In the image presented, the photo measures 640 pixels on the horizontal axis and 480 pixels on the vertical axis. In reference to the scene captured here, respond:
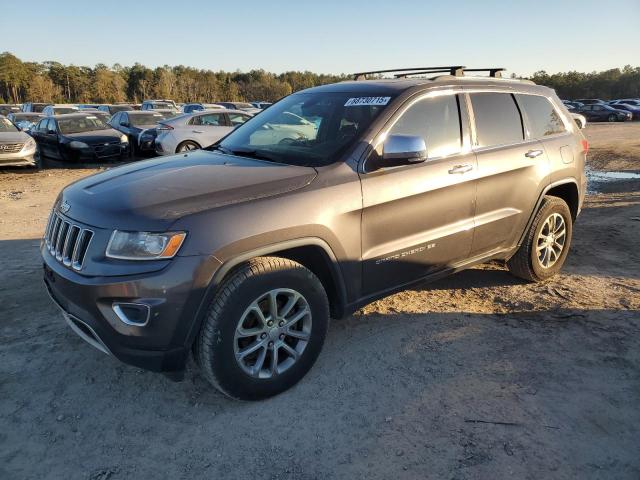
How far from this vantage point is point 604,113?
3697 cm

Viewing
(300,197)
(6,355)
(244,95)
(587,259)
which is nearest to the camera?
(300,197)

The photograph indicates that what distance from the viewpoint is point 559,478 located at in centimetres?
233

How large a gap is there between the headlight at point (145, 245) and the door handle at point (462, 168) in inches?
82.0

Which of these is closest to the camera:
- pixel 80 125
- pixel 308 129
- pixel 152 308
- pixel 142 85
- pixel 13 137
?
pixel 152 308

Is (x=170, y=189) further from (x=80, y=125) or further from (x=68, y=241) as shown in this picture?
(x=80, y=125)

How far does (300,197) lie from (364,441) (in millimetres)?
1388

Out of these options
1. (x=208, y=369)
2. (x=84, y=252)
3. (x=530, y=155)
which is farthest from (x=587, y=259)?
(x=84, y=252)

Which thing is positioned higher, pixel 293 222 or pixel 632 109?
pixel 632 109

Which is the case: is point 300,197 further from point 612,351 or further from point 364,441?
point 612,351

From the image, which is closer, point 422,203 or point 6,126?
point 422,203

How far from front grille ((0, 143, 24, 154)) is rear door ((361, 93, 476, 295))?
11.6m

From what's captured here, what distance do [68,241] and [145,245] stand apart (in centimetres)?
60

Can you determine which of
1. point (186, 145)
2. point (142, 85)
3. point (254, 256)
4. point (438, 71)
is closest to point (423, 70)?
point (438, 71)

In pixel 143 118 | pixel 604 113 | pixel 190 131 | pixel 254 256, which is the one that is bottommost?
pixel 254 256
